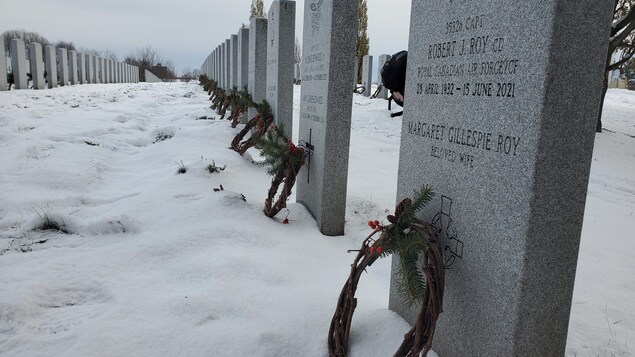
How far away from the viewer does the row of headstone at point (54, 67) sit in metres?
15.0

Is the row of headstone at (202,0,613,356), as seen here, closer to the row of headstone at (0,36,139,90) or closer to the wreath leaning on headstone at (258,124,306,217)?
the wreath leaning on headstone at (258,124,306,217)

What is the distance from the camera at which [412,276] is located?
197cm

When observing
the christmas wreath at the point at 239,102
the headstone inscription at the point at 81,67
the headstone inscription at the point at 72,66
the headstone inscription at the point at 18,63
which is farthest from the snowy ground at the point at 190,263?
the headstone inscription at the point at 81,67

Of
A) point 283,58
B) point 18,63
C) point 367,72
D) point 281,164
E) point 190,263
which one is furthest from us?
point 367,72

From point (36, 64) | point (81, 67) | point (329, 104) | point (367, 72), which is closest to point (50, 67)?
point (36, 64)

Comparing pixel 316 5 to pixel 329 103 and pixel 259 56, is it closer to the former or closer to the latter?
pixel 329 103

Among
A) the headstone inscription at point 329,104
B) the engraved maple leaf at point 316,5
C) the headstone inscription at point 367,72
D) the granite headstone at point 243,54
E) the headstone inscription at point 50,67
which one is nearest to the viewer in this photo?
the headstone inscription at point 329,104

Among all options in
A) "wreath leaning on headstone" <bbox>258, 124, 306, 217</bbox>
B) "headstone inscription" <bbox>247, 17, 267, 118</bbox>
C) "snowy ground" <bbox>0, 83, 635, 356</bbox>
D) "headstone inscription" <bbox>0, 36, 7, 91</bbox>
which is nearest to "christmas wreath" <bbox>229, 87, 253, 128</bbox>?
"headstone inscription" <bbox>247, 17, 267, 118</bbox>

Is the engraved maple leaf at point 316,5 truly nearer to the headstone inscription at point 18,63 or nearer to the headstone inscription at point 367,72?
the headstone inscription at point 18,63

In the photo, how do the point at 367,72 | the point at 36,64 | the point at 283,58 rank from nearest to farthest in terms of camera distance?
the point at 283,58 < the point at 36,64 < the point at 367,72

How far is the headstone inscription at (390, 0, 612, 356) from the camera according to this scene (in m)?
1.62

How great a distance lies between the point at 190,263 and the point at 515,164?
2.33 m

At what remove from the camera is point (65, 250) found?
132 inches

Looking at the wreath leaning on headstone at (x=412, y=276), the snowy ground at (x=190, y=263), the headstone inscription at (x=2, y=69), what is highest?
the headstone inscription at (x=2, y=69)
